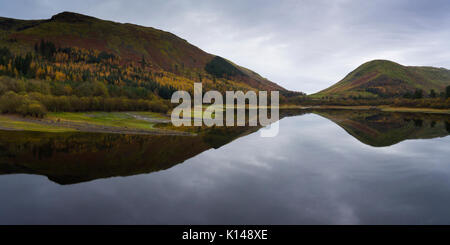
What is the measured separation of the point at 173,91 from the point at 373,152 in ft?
417

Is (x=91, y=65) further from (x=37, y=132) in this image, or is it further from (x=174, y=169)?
(x=174, y=169)

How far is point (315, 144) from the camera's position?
52219 mm

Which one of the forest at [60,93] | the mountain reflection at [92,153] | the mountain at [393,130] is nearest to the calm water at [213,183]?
the mountain reflection at [92,153]

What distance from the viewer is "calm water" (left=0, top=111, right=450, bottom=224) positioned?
59.8ft

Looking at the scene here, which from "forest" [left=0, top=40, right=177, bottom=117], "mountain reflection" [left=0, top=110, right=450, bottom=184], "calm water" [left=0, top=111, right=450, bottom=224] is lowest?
"calm water" [left=0, top=111, right=450, bottom=224]

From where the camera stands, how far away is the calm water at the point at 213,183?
18234 mm

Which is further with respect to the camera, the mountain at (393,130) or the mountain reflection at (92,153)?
the mountain at (393,130)

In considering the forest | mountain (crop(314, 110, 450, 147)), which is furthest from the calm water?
the forest

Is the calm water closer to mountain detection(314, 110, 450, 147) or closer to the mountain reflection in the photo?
the mountain reflection

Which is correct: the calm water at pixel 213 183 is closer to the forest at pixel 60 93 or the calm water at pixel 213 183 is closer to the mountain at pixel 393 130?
the mountain at pixel 393 130

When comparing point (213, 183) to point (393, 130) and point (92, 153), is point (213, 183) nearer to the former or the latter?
point (92, 153)

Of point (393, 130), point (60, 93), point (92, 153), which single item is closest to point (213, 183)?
point (92, 153)

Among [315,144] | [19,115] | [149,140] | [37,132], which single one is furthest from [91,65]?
[315,144]
